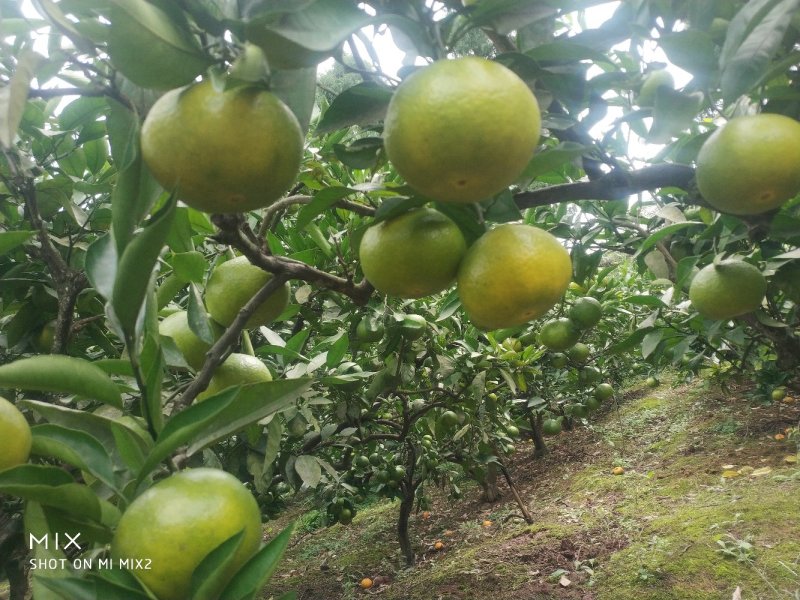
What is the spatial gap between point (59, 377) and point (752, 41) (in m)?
1.12

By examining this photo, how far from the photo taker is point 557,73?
3.31 feet

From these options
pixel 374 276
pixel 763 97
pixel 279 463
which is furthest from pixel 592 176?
pixel 279 463

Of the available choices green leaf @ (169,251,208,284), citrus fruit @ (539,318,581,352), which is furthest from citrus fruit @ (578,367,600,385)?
green leaf @ (169,251,208,284)

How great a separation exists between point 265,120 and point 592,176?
2.12 feet

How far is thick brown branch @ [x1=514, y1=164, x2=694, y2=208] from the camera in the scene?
40.8 inches

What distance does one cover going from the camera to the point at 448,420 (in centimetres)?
382

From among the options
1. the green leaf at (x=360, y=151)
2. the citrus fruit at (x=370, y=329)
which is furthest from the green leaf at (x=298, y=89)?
the citrus fruit at (x=370, y=329)

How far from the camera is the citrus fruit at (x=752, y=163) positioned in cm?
93

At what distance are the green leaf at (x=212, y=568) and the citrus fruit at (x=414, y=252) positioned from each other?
52 centimetres

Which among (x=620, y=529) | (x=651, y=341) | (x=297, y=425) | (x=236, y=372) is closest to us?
(x=236, y=372)

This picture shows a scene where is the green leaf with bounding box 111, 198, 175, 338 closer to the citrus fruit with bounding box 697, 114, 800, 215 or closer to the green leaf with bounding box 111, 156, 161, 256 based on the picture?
the green leaf with bounding box 111, 156, 161, 256

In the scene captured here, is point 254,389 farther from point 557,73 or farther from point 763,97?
point 763,97

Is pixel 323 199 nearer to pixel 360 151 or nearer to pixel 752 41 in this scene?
pixel 360 151

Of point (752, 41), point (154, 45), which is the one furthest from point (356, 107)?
point (752, 41)
